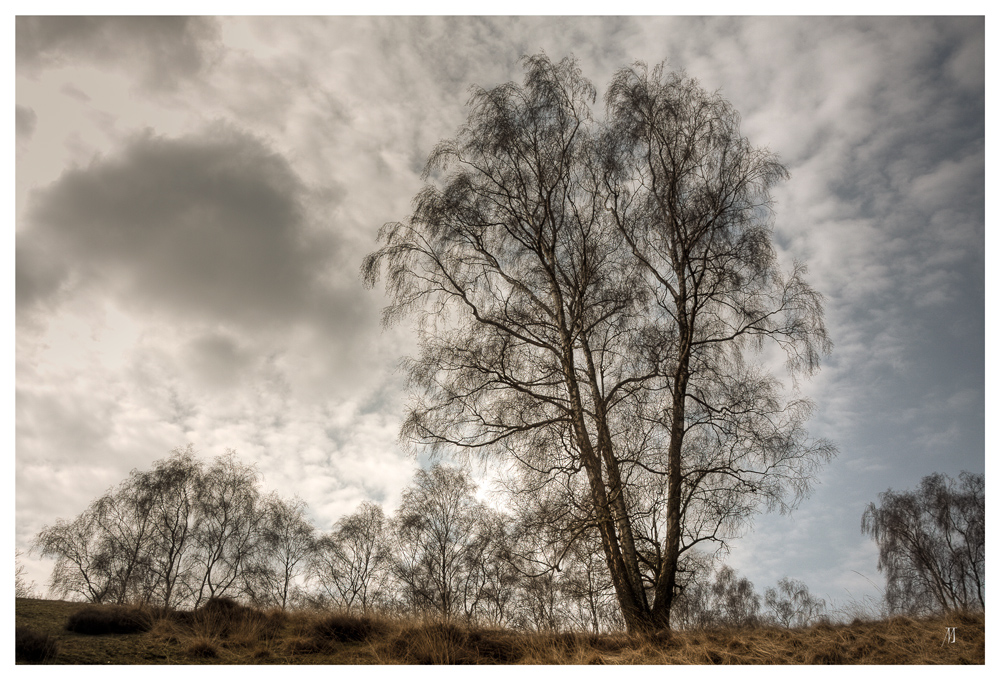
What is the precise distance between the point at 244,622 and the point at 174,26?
9.22 m

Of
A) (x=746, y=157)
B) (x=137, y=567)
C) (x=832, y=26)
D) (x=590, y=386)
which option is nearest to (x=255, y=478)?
(x=137, y=567)

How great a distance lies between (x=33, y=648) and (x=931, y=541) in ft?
55.8

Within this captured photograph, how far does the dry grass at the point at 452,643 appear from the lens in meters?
5.36

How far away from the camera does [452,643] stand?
5930mm

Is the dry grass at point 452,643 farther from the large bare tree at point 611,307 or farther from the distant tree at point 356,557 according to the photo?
the distant tree at point 356,557

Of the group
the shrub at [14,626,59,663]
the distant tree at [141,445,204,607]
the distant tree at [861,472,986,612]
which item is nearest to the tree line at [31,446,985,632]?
the distant tree at [141,445,204,607]

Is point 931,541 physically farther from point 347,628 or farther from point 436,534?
point 436,534

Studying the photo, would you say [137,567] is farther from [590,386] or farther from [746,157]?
[746,157]

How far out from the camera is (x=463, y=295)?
8969 millimetres

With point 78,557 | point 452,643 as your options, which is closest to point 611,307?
point 452,643

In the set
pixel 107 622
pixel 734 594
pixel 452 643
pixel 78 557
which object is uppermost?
pixel 107 622

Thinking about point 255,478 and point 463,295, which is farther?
point 255,478

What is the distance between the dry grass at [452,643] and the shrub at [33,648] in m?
0.09

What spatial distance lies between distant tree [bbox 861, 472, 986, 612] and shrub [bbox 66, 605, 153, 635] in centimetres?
1070
